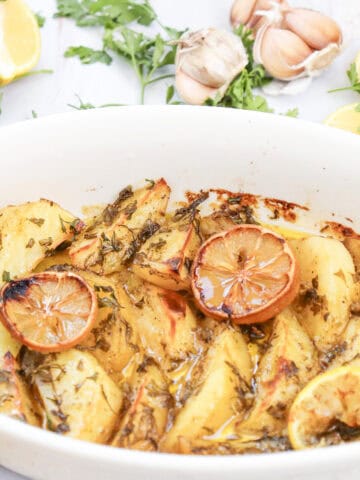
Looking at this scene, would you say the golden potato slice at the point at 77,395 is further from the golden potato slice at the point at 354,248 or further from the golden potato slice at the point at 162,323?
the golden potato slice at the point at 354,248

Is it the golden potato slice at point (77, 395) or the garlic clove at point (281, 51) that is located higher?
the garlic clove at point (281, 51)

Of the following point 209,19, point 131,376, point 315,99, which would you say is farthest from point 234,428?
point 209,19

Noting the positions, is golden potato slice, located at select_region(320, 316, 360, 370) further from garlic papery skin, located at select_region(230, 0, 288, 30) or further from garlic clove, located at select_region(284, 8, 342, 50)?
garlic papery skin, located at select_region(230, 0, 288, 30)

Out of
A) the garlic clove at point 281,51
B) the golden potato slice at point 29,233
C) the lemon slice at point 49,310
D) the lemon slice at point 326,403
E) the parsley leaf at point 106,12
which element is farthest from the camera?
the parsley leaf at point 106,12

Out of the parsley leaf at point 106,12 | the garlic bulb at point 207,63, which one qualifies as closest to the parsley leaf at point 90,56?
the parsley leaf at point 106,12

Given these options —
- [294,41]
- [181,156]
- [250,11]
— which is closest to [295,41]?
[294,41]

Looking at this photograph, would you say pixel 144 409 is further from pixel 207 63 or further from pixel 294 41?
pixel 294 41

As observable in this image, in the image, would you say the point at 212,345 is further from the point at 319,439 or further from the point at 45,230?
the point at 45,230
